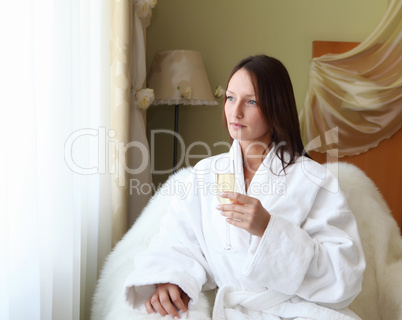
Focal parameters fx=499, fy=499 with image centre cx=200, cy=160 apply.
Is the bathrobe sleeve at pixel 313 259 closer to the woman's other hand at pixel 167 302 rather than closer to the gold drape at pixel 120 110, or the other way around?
the woman's other hand at pixel 167 302

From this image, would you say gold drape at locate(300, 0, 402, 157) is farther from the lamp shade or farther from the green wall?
the lamp shade

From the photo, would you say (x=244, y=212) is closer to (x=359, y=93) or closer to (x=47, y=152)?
(x=47, y=152)

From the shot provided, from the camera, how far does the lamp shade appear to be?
2822 mm

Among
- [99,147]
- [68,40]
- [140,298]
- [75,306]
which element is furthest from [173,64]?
[140,298]

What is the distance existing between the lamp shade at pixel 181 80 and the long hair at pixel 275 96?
135 centimetres

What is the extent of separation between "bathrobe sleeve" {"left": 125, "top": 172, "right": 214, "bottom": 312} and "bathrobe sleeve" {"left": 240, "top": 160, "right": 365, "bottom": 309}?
0.18m

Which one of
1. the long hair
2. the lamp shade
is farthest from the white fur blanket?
the lamp shade

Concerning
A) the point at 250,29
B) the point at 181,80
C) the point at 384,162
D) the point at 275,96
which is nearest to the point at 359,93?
the point at 384,162

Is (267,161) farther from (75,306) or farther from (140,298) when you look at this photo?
(75,306)

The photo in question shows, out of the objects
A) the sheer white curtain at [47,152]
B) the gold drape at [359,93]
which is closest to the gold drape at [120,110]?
the sheer white curtain at [47,152]

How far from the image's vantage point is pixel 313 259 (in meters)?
1.28

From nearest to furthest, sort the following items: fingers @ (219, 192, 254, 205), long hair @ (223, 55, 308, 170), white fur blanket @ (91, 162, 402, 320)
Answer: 1. fingers @ (219, 192, 254, 205)
2. long hair @ (223, 55, 308, 170)
3. white fur blanket @ (91, 162, 402, 320)

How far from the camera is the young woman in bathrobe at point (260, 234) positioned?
127 centimetres

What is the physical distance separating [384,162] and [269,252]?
7.10 ft
